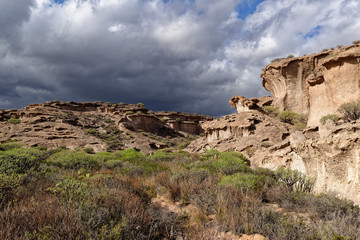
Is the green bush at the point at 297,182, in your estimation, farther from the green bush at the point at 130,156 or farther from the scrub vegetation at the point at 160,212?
the green bush at the point at 130,156

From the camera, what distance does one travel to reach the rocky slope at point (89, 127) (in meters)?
28.2

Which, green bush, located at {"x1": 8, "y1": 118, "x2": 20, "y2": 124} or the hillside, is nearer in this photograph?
the hillside

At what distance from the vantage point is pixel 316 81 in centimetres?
2558

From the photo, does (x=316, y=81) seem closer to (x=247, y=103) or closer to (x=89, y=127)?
(x=247, y=103)

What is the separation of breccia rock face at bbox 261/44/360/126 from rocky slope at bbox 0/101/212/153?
23.7 meters

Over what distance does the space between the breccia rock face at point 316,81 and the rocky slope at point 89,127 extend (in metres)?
23.7

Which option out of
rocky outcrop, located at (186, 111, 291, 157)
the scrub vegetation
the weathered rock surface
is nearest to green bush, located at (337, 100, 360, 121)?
rocky outcrop, located at (186, 111, 291, 157)

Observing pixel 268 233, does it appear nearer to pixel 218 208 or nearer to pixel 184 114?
pixel 218 208

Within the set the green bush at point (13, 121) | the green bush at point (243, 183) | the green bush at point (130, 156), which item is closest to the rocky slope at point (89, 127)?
the green bush at point (13, 121)

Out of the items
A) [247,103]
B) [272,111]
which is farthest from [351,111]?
[247,103]

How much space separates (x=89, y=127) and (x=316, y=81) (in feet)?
134

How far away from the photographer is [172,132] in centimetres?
5262

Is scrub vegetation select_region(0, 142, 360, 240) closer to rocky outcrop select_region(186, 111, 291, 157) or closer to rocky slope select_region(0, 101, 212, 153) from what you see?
rocky outcrop select_region(186, 111, 291, 157)

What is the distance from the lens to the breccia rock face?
2108 cm
